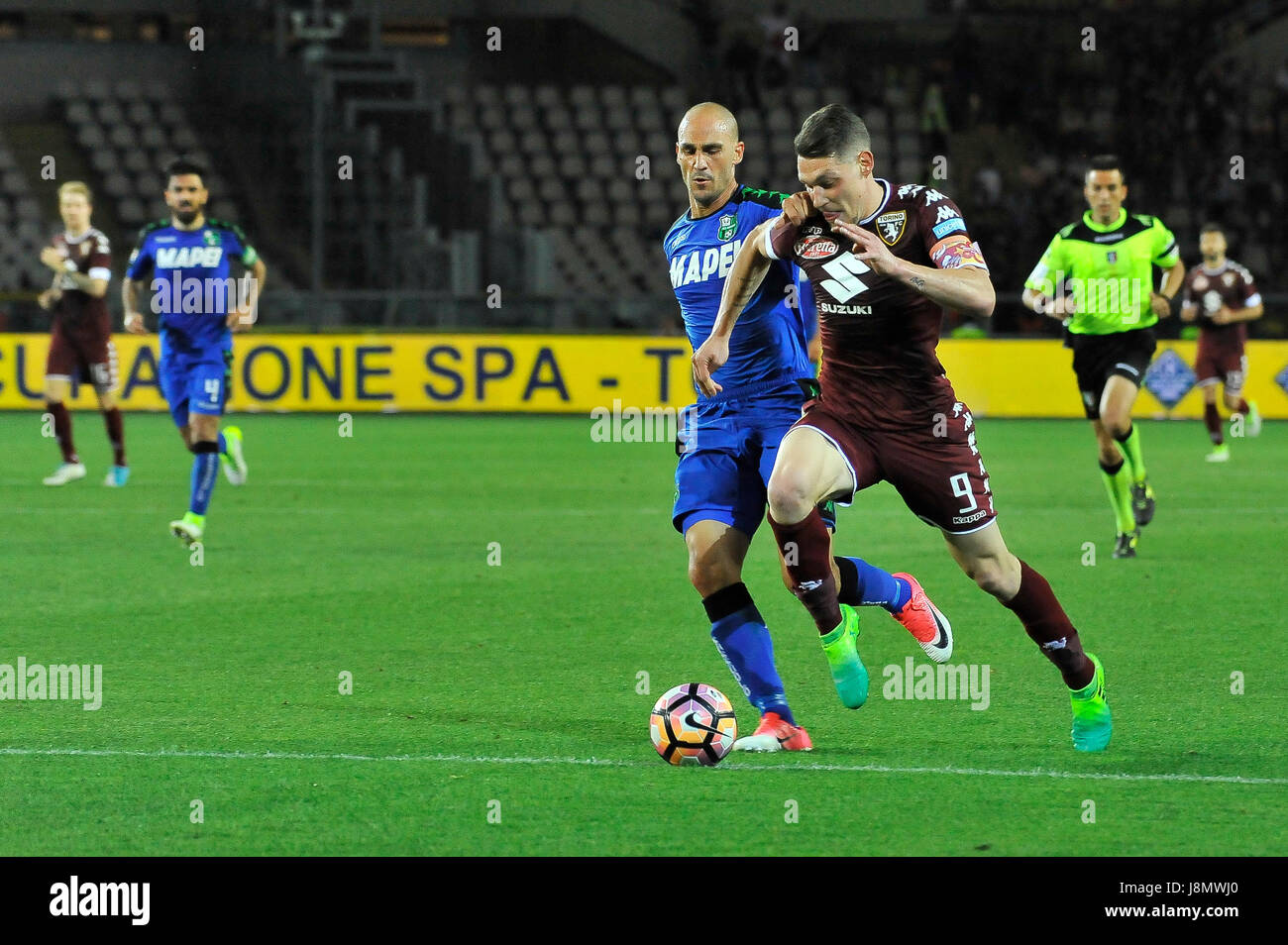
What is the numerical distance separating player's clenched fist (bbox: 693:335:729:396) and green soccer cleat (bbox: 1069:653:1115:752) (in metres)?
1.53

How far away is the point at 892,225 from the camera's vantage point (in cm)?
610

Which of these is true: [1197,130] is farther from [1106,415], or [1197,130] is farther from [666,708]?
[666,708]

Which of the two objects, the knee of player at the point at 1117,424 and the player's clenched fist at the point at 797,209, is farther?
the knee of player at the point at 1117,424

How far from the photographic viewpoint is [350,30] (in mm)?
31828

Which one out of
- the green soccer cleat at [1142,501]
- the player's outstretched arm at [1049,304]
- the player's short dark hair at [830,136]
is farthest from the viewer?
the green soccer cleat at [1142,501]

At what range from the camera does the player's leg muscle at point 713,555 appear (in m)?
6.27

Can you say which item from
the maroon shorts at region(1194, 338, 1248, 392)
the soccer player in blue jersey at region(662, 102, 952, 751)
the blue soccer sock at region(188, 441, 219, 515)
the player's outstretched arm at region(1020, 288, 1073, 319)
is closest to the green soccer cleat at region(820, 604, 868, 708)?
the soccer player in blue jersey at region(662, 102, 952, 751)

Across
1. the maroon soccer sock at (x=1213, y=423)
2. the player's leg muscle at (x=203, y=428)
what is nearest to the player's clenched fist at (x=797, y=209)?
the player's leg muscle at (x=203, y=428)

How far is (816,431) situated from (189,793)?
7.41ft

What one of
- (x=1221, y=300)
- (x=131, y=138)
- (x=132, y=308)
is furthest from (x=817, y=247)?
(x=131, y=138)

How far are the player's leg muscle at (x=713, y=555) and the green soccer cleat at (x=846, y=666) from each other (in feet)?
1.26

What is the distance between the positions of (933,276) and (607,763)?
1.79 meters

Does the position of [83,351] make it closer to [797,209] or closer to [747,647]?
[747,647]

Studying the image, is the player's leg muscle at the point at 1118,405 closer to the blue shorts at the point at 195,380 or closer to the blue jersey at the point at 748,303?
the blue jersey at the point at 748,303
